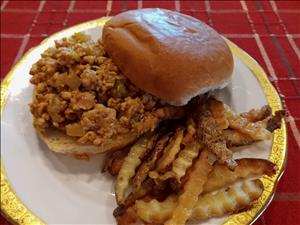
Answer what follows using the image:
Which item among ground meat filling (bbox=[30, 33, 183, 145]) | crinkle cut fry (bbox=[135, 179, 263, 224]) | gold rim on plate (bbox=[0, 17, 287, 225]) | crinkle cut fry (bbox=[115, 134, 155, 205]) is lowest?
gold rim on plate (bbox=[0, 17, 287, 225])

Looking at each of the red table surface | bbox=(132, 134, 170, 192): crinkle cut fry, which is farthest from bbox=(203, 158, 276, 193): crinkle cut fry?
the red table surface

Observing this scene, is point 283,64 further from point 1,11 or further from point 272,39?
point 1,11

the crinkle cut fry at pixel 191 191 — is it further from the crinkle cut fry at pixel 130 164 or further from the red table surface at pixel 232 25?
the red table surface at pixel 232 25

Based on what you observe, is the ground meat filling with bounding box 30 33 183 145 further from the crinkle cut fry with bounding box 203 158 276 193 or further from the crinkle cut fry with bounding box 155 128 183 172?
the crinkle cut fry with bounding box 203 158 276 193

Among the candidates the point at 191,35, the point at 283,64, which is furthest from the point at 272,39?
the point at 191,35

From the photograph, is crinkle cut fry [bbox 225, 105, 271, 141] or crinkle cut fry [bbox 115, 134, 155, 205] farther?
crinkle cut fry [bbox 225, 105, 271, 141]

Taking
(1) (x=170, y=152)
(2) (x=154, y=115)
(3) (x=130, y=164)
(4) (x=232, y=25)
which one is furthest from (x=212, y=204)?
(4) (x=232, y=25)
